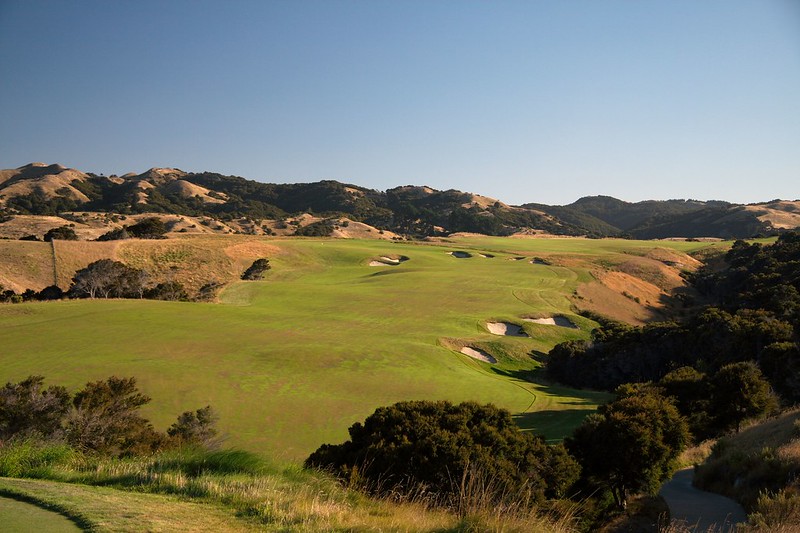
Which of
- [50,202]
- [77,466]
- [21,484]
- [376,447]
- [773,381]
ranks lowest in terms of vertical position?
[773,381]

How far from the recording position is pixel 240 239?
290ft

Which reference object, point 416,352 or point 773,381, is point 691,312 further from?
point 416,352

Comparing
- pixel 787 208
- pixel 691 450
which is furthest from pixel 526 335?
pixel 787 208

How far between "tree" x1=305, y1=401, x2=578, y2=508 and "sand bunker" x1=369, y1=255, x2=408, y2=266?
7312cm

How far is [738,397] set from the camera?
23.4 meters

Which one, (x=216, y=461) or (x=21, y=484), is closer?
(x=21, y=484)

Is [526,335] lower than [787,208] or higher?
lower

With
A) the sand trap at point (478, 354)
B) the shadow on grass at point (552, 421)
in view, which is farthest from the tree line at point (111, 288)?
the shadow on grass at point (552, 421)

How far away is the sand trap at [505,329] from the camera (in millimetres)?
50406

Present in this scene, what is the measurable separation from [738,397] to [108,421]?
1070 inches

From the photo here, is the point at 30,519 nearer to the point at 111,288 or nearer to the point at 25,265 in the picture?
the point at 111,288

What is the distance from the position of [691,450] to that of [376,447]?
17135 millimetres

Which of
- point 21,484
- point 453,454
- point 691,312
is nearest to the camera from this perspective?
point 21,484

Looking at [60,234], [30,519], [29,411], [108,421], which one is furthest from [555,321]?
[60,234]
